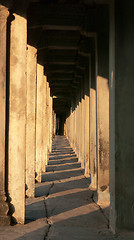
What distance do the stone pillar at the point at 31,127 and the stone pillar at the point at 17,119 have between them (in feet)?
6.80

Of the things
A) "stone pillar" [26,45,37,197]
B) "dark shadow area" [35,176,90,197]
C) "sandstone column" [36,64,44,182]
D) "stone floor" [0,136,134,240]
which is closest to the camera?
"stone floor" [0,136,134,240]

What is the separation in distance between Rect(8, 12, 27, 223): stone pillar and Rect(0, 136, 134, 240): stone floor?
0.45 metres

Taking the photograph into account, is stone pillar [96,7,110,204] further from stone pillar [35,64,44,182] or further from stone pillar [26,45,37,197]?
stone pillar [35,64,44,182]

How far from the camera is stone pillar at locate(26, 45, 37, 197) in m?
7.58

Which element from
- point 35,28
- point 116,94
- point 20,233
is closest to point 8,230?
point 20,233

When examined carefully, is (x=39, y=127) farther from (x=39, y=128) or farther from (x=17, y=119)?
(x=17, y=119)

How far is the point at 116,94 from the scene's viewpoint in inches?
192

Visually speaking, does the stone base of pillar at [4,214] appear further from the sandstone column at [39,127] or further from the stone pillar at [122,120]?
the sandstone column at [39,127]

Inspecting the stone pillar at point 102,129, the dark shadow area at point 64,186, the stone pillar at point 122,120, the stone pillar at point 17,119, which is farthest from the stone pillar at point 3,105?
the dark shadow area at point 64,186

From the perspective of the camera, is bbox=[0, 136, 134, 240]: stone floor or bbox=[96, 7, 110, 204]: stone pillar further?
bbox=[96, 7, 110, 204]: stone pillar

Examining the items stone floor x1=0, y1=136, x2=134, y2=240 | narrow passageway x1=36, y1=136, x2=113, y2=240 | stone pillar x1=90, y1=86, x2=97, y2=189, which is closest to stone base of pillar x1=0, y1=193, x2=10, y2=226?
stone floor x1=0, y1=136, x2=134, y2=240

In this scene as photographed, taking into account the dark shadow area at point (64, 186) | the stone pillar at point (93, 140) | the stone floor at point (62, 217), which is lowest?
the stone floor at point (62, 217)

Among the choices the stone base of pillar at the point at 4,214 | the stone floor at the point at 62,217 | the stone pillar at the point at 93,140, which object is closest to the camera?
the stone floor at the point at 62,217

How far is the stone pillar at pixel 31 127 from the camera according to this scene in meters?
7.58
